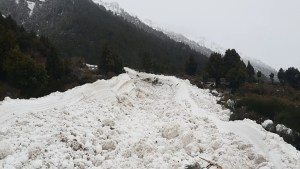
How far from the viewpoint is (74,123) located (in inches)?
890

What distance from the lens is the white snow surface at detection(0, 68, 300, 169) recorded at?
1814cm

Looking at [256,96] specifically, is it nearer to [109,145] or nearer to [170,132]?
[170,132]

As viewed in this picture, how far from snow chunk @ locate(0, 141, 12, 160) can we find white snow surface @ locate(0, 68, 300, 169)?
0.18 ft

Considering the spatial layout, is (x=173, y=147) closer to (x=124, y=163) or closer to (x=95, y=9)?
(x=124, y=163)

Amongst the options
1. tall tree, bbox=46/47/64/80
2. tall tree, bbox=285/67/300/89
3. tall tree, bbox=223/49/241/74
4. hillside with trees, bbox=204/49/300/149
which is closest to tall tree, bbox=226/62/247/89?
hillside with trees, bbox=204/49/300/149

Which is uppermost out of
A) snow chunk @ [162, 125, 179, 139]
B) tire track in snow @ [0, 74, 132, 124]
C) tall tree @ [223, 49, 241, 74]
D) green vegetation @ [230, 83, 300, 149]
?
tall tree @ [223, 49, 241, 74]

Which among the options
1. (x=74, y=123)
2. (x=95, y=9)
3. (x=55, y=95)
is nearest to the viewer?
(x=74, y=123)

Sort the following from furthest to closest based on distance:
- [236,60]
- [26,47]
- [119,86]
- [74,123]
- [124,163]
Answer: [236,60], [26,47], [119,86], [74,123], [124,163]

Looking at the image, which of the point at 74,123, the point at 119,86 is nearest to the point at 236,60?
the point at 119,86

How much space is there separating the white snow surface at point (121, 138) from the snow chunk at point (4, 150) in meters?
0.05

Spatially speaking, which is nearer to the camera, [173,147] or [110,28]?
[173,147]

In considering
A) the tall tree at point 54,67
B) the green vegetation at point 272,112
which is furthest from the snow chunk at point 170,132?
the tall tree at point 54,67

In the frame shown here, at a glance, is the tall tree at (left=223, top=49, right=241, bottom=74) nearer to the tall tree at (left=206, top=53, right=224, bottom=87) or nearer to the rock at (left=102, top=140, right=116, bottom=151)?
the tall tree at (left=206, top=53, right=224, bottom=87)

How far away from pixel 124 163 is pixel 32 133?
16.7 feet
